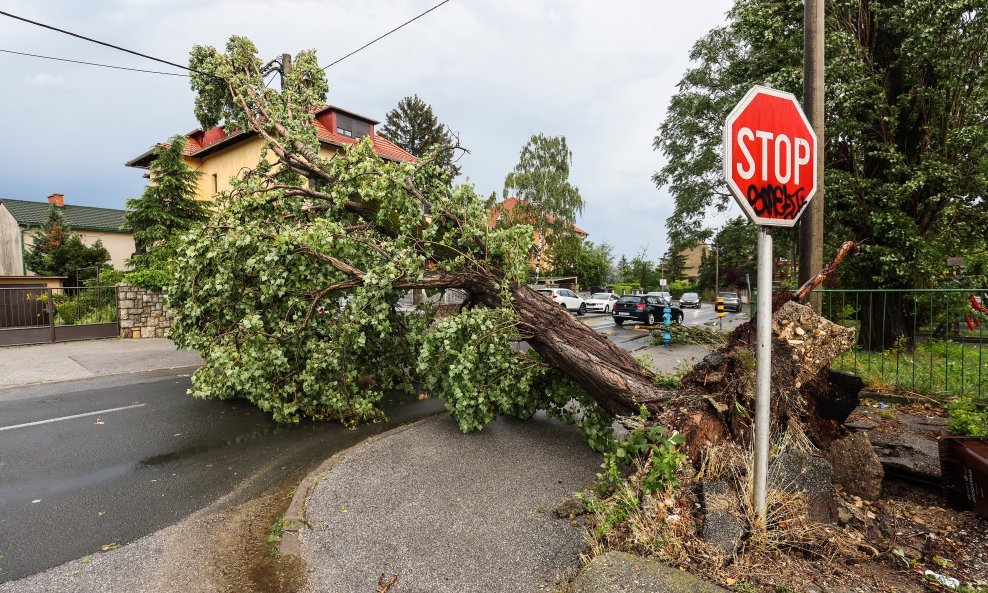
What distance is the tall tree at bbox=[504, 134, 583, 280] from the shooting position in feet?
103

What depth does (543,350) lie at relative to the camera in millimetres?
4801

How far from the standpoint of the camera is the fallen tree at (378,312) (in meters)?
4.59

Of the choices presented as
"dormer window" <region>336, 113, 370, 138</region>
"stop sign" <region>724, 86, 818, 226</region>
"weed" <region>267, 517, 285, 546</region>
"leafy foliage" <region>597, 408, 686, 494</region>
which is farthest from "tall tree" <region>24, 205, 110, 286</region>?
"stop sign" <region>724, 86, 818, 226</region>

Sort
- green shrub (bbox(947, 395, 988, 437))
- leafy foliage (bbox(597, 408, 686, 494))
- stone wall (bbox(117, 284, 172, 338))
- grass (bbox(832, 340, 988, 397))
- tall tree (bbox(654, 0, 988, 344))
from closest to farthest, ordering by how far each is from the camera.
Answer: leafy foliage (bbox(597, 408, 686, 494)) < green shrub (bbox(947, 395, 988, 437)) < grass (bbox(832, 340, 988, 397)) < tall tree (bbox(654, 0, 988, 344)) < stone wall (bbox(117, 284, 172, 338))

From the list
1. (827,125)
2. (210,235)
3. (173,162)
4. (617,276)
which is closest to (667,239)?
(827,125)

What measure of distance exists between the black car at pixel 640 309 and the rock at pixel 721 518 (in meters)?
18.5

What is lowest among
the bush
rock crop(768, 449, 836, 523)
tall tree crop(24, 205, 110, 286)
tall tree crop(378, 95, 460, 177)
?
rock crop(768, 449, 836, 523)

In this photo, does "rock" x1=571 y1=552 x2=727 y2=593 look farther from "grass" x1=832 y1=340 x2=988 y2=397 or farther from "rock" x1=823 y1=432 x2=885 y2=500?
"grass" x1=832 y1=340 x2=988 y2=397

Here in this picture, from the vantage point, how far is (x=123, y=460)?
459 cm

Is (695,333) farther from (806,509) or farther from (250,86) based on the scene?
(250,86)

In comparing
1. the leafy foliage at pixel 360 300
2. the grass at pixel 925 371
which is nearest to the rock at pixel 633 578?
the leafy foliage at pixel 360 300

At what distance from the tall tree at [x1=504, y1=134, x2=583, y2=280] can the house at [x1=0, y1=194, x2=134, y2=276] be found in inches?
889

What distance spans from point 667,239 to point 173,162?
77.6 ft

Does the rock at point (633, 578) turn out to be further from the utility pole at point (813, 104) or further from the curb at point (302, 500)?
the utility pole at point (813, 104)
